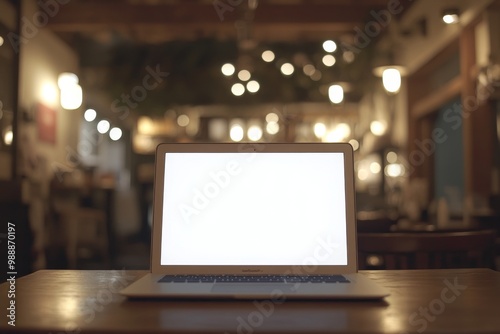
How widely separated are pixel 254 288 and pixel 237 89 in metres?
7.37

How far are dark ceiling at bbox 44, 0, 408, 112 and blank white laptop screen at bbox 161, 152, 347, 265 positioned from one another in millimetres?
4427

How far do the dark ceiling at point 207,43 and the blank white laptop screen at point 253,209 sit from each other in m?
4.43

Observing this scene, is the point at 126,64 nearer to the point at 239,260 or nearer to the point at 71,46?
the point at 71,46

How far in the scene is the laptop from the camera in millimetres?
1165

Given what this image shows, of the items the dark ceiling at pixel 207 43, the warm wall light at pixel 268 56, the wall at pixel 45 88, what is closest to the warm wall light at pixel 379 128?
the dark ceiling at pixel 207 43

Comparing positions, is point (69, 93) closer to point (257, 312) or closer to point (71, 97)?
point (71, 97)

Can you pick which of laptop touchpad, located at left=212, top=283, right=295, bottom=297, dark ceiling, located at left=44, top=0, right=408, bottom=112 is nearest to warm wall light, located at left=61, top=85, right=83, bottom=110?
dark ceiling, located at left=44, top=0, right=408, bottom=112

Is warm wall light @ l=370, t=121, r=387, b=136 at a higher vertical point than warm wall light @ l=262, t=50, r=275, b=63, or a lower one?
lower

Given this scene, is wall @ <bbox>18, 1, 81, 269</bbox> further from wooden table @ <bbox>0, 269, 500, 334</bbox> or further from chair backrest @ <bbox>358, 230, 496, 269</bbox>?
wooden table @ <bbox>0, 269, 500, 334</bbox>

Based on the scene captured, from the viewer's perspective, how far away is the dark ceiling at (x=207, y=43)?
21.7 feet

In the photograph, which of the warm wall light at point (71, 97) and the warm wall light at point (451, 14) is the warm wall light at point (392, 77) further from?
the warm wall light at point (71, 97)

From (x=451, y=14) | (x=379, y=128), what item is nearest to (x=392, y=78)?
(x=451, y=14)

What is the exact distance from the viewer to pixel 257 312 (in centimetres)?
89

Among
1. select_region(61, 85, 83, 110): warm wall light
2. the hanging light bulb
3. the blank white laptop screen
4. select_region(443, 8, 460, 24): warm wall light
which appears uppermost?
select_region(443, 8, 460, 24): warm wall light
